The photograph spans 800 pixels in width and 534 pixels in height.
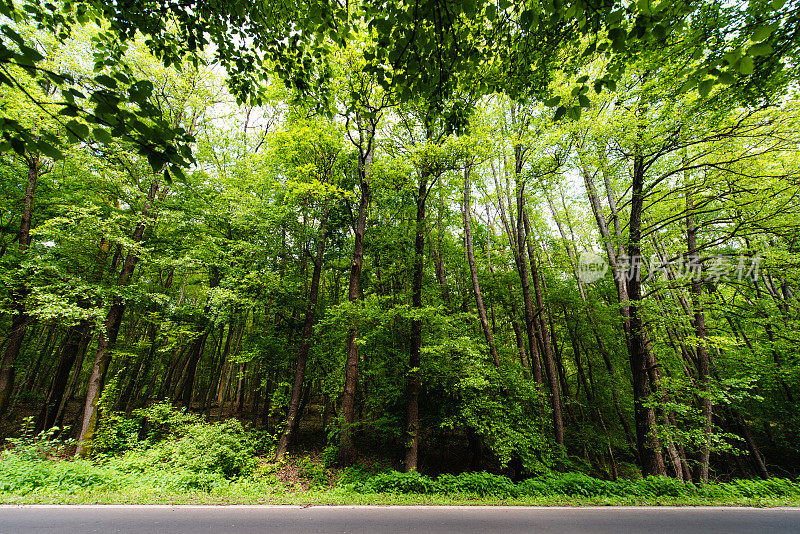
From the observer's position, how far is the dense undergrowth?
6.44 meters

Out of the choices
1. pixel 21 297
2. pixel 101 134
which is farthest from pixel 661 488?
pixel 21 297

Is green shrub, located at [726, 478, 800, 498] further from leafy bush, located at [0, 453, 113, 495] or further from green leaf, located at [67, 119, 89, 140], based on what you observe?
leafy bush, located at [0, 453, 113, 495]

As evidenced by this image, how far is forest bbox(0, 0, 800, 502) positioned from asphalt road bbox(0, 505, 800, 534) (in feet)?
5.70

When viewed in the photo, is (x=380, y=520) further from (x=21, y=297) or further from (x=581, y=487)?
(x=21, y=297)

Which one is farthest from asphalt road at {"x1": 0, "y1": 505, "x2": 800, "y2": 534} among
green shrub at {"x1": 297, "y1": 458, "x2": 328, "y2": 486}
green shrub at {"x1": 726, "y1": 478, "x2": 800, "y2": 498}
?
green shrub at {"x1": 297, "y1": 458, "x2": 328, "y2": 486}

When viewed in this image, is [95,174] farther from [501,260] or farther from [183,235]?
[501,260]

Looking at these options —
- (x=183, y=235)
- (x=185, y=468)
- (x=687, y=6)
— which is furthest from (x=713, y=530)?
(x=183, y=235)

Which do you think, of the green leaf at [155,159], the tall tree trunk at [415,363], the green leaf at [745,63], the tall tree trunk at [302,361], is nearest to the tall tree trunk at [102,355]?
the tall tree trunk at [302,361]

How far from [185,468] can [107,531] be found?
3.12 metres

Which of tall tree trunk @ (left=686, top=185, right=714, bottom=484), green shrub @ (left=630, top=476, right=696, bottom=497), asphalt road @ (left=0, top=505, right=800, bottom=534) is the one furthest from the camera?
tall tree trunk @ (left=686, top=185, right=714, bottom=484)

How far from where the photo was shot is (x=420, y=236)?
10.4m

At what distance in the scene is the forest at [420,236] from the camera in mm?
4250

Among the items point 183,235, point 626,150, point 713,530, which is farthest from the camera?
point 183,235

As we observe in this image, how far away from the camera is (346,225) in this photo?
42.4 ft
